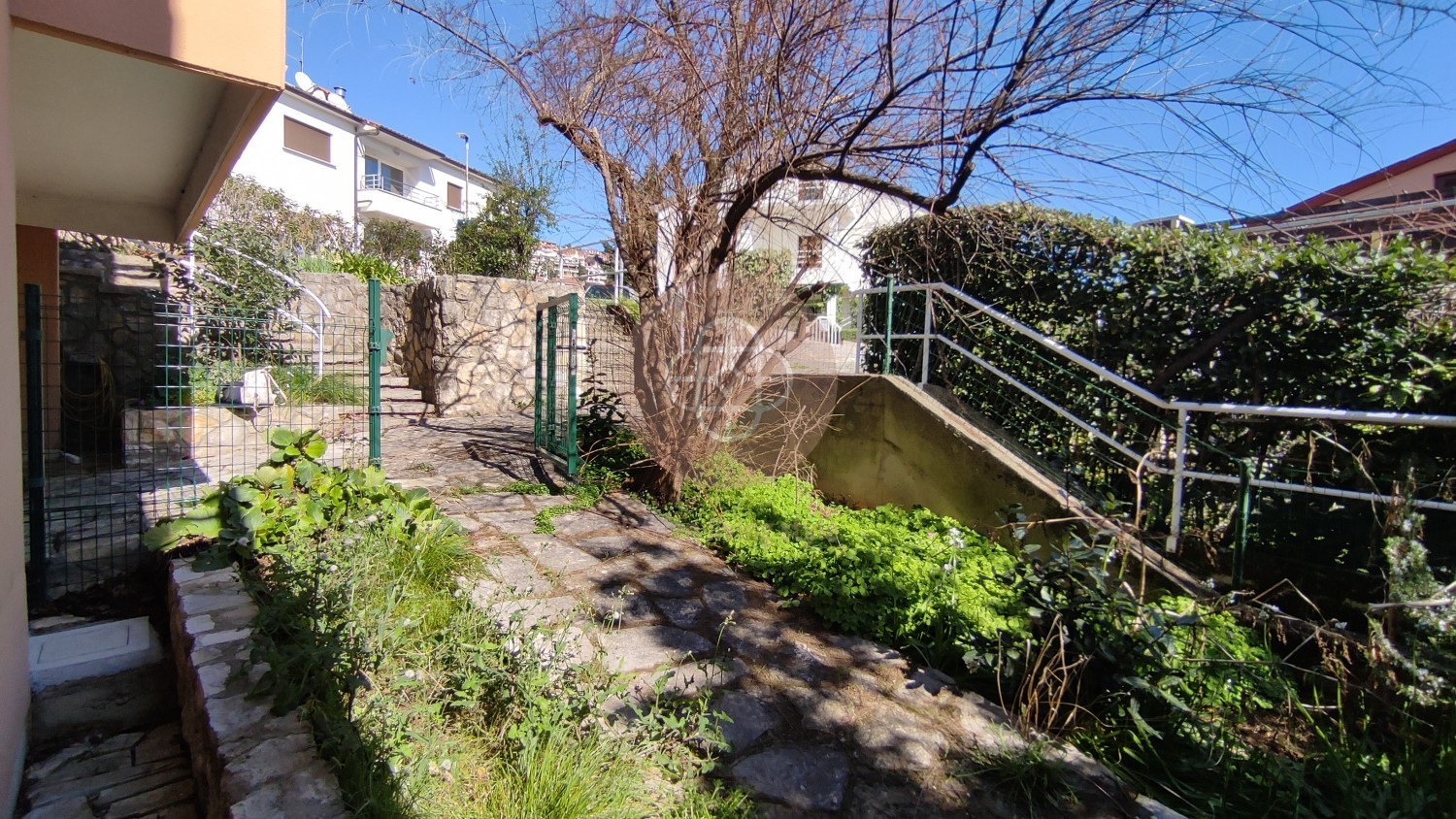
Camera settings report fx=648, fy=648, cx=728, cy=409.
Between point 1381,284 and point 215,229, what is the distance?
1158 centimetres

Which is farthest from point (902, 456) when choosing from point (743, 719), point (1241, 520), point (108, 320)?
point (108, 320)

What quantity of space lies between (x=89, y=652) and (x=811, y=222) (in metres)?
4.44

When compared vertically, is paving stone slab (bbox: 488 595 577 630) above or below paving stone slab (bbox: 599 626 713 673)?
above

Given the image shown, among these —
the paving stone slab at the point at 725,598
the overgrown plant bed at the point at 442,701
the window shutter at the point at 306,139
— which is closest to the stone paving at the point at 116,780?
the overgrown plant bed at the point at 442,701

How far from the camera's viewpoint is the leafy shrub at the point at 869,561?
3119 mm

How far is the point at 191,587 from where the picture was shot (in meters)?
3.05

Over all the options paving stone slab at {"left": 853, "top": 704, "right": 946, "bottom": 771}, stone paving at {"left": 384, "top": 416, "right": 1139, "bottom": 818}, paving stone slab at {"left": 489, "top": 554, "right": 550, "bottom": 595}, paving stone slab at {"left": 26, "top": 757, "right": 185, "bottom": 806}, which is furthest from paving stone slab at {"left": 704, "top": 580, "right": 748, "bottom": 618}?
paving stone slab at {"left": 26, "top": 757, "right": 185, "bottom": 806}

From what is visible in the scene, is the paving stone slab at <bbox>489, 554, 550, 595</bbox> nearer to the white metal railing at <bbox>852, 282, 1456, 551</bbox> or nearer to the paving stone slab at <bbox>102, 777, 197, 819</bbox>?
the paving stone slab at <bbox>102, 777, 197, 819</bbox>

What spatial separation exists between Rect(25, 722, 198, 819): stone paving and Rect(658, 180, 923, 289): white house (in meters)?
3.70

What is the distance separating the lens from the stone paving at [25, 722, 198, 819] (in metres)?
2.27

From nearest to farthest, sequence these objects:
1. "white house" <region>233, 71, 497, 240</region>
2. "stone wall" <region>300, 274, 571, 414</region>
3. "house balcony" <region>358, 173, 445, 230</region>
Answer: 1. "stone wall" <region>300, 274, 571, 414</region>
2. "white house" <region>233, 71, 497, 240</region>
3. "house balcony" <region>358, 173, 445, 230</region>

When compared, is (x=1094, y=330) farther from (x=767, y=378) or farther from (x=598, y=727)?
(x=598, y=727)

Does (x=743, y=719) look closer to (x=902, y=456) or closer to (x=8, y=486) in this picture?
(x=8, y=486)

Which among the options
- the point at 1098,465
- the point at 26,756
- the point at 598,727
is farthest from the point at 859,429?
the point at 26,756
